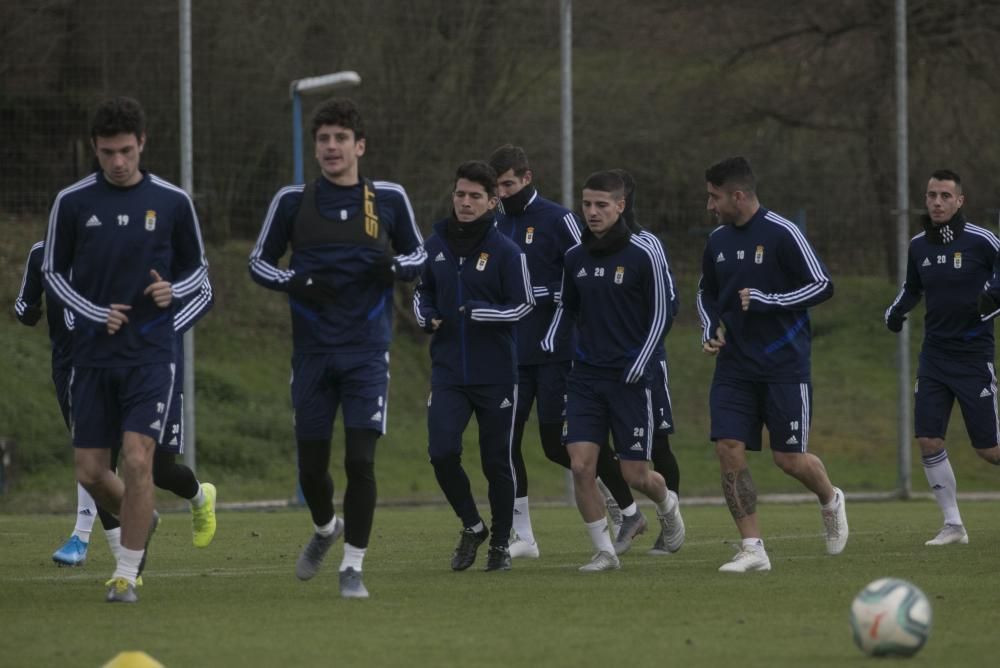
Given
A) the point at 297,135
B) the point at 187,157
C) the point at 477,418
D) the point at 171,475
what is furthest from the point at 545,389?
the point at 297,135

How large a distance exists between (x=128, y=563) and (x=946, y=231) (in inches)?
249

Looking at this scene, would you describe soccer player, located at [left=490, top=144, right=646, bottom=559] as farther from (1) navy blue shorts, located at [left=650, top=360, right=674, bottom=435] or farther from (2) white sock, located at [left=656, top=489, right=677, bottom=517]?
(1) navy blue shorts, located at [left=650, top=360, right=674, bottom=435]

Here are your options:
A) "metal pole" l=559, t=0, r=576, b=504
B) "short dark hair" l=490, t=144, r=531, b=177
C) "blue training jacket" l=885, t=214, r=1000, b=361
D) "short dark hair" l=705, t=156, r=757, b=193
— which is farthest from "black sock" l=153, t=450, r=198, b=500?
"metal pole" l=559, t=0, r=576, b=504

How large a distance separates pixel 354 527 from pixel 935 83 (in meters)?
14.9

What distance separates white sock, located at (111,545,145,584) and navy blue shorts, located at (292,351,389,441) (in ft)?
3.27

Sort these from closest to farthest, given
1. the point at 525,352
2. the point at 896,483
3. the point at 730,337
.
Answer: the point at 730,337 < the point at 525,352 < the point at 896,483

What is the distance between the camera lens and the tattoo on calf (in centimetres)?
985

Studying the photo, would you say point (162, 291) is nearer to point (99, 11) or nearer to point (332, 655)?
point (332, 655)

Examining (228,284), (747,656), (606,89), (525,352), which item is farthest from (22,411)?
(747,656)

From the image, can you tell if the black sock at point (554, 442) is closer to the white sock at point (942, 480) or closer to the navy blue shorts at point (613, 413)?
the navy blue shorts at point (613, 413)

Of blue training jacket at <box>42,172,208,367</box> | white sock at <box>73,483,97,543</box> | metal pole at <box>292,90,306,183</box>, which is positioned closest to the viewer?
blue training jacket at <box>42,172,208,367</box>

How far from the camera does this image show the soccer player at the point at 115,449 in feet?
28.3

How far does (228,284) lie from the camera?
2019 cm

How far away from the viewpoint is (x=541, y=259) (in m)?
11.3
